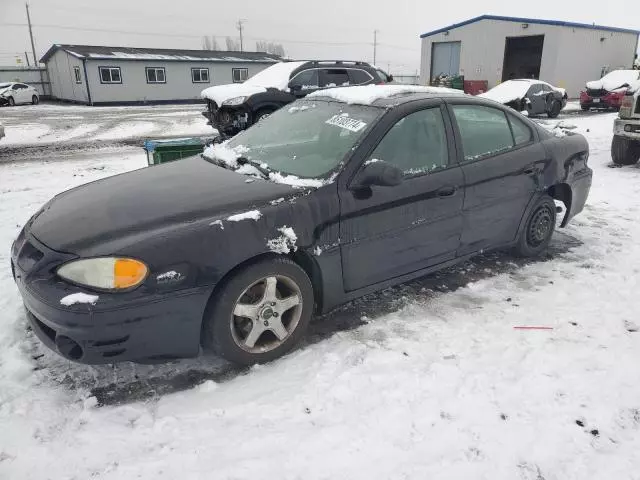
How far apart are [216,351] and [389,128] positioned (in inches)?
74.4

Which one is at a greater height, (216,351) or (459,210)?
(459,210)

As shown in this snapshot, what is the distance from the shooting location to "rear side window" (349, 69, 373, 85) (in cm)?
1234

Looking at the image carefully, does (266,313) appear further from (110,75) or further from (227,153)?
(110,75)

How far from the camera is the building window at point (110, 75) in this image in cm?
2909

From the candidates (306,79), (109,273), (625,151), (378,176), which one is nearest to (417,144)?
(378,176)

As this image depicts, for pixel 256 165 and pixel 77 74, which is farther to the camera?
pixel 77 74

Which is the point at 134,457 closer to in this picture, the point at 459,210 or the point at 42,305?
the point at 42,305

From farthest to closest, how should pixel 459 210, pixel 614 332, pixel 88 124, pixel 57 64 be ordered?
pixel 57 64 → pixel 88 124 → pixel 459 210 → pixel 614 332

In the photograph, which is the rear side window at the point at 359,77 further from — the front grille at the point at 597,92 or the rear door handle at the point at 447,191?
the front grille at the point at 597,92

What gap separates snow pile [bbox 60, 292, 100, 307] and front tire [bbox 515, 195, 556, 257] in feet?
11.9

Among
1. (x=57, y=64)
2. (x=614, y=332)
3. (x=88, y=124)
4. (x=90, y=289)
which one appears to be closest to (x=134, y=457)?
(x=90, y=289)

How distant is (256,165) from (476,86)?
2811 cm

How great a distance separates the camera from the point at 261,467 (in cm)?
224

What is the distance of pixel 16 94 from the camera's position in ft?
95.0
